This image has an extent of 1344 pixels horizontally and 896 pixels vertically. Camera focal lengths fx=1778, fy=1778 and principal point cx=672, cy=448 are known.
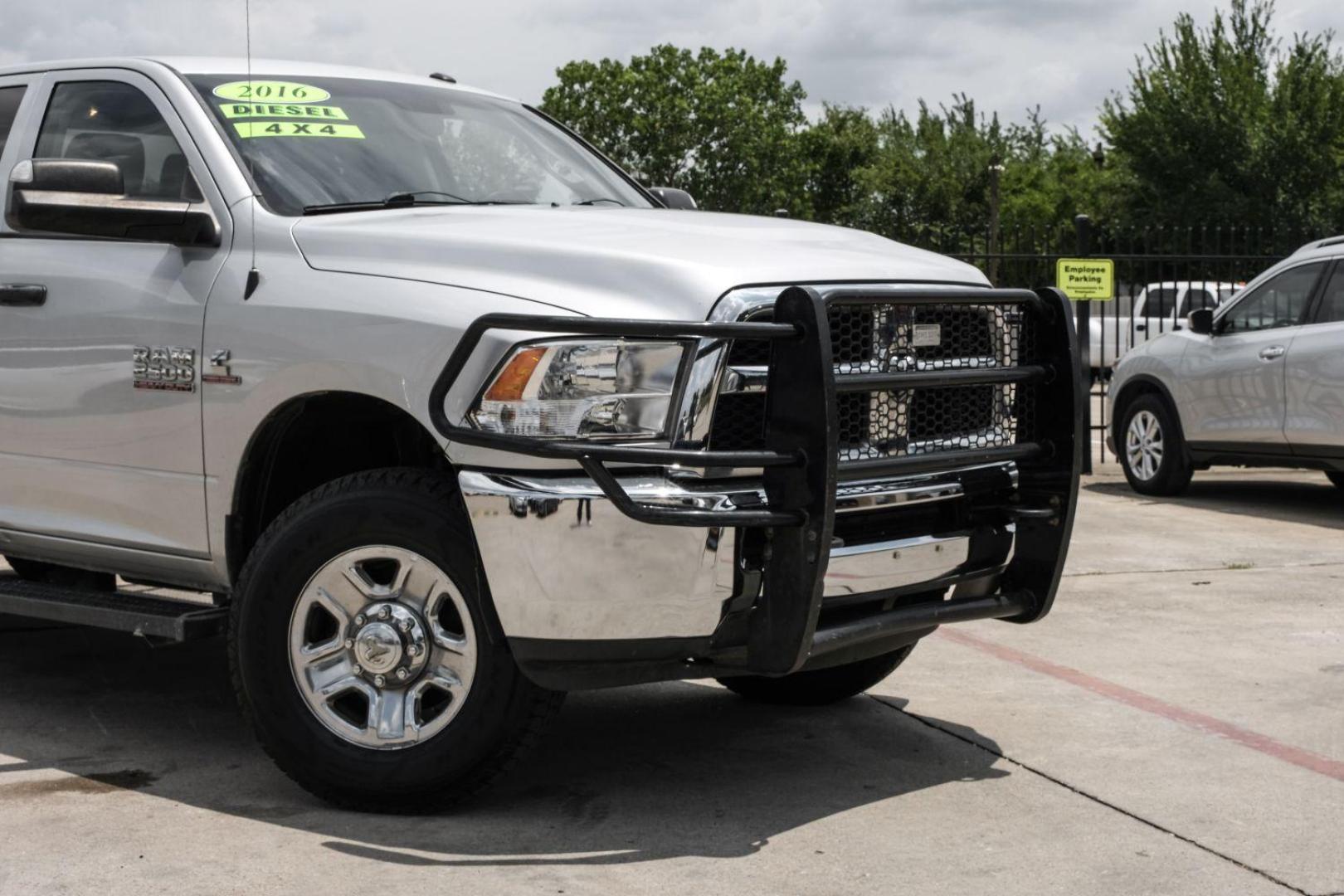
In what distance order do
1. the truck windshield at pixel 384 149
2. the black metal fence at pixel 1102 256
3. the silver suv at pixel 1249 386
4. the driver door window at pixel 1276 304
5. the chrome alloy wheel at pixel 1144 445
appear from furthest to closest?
the black metal fence at pixel 1102 256 → the chrome alloy wheel at pixel 1144 445 → the driver door window at pixel 1276 304 → the silver suv at pixel 1249 386 → the truck windshield at pixel 384 149

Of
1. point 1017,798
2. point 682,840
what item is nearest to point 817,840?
point 682,840

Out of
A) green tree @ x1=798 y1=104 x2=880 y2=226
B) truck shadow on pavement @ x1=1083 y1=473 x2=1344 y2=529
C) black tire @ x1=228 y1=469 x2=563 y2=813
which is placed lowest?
truck shadow on pavement @ x1=1083 y1=473 x2=1344 y2=529

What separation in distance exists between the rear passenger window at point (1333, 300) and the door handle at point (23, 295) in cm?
788

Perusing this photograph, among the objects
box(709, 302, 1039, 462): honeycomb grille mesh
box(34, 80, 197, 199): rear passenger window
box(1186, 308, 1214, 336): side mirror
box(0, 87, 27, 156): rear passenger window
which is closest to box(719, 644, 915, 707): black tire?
box(709, 302, 1039, 462): honeycomb grille mesh

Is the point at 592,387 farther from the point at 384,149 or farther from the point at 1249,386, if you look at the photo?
the point at 1249,386

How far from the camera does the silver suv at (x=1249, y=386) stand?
10.6 meters

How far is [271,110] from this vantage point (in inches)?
207

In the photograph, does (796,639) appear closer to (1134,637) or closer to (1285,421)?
(1134,637)

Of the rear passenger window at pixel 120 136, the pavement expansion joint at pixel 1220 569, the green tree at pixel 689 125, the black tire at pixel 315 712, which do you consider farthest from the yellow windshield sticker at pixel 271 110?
the green tree at pixel 689 125

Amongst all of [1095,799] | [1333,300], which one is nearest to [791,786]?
[1095,799]

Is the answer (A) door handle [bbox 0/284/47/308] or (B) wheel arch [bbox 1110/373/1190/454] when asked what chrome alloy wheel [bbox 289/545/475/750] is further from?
(B) wheel arch [bbox 1110/373/1190/454]

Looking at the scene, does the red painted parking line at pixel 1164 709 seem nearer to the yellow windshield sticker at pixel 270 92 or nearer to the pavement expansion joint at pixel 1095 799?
the pavement expansion joint at pixel 1095 799

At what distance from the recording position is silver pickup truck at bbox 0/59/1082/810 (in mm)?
4125

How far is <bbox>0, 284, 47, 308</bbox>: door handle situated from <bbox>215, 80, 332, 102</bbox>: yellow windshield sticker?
79 centimetres
